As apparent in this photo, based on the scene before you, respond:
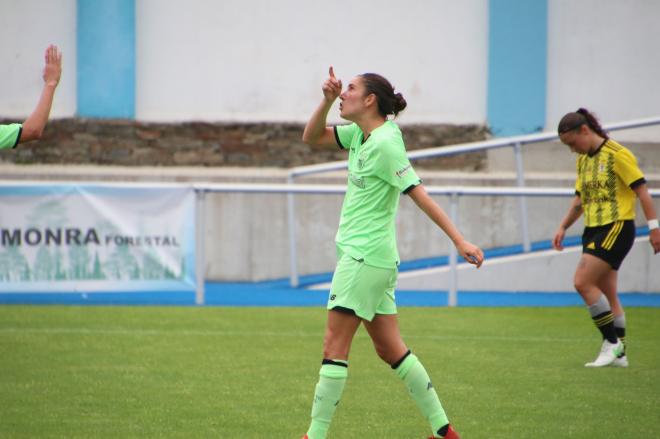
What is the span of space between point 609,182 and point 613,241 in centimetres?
44

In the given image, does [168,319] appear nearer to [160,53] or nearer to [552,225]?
[552,225]

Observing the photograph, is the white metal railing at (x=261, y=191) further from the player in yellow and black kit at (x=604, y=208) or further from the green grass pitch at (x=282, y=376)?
the player in yellow and black kit at (x=604, y=208)

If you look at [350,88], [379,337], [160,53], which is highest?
[160,53]

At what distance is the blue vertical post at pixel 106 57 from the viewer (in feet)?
55.2

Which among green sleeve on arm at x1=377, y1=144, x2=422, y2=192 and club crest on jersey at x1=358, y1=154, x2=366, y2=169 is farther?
club crest on jersey at x1=358, y1=154, x2=366, y2=169

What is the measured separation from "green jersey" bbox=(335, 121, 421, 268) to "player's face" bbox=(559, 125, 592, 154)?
3.18 m

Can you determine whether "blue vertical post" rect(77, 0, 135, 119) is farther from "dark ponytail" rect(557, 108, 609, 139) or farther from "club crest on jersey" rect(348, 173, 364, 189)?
"club crest on jersey" rect(348, 173, 364, 189)

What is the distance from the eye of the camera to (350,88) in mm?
5641

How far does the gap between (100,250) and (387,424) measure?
643 cm

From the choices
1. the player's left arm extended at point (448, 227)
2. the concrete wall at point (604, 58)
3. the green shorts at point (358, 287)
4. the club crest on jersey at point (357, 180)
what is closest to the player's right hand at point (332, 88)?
the club crest on jersey at point (357, 180)

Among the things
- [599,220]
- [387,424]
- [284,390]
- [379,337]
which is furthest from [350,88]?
[599,220]

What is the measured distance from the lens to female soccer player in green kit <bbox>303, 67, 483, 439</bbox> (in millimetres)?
5449

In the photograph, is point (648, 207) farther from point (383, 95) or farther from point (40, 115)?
point (40, 115)

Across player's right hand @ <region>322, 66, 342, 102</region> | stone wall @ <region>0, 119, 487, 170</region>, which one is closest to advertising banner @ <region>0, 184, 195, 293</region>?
stone wall @ <region>0, 119, 487, 170</region>
